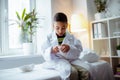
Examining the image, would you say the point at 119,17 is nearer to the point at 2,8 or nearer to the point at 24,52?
the point at 24,52

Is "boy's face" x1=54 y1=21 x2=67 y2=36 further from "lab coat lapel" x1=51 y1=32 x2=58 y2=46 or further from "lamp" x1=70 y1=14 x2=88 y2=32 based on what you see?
"lamp" x1=70 y1=14 x2=88 y2=32

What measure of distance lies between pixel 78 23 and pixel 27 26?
2.45 feet

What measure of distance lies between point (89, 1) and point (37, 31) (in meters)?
0.93

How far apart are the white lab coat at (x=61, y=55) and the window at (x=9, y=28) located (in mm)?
865

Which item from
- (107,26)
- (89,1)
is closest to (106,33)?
(107,26)

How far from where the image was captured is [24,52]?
7.36ft

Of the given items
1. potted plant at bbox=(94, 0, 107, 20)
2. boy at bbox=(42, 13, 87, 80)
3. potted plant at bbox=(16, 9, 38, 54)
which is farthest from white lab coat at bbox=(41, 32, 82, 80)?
potted plant at bbox=(94, 0, 107, 20)

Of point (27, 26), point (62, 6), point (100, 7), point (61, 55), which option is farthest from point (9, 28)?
point (100, 7)

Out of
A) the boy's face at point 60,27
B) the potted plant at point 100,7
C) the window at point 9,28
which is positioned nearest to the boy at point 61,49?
the boy's face at point 60,27

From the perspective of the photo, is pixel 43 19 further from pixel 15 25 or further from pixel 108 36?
pixel 108 36

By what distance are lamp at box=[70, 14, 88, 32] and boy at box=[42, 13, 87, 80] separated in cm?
89

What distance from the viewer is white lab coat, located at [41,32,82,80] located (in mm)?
1405

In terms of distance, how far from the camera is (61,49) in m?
1.41

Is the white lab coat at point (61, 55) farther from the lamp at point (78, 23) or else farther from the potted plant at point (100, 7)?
the potted plant at point (100, 7)
